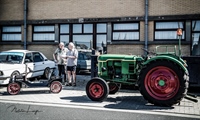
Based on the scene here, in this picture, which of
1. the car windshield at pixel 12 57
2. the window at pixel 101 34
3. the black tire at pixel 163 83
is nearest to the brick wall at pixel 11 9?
the window at pixel 101 34

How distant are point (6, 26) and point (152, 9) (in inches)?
440

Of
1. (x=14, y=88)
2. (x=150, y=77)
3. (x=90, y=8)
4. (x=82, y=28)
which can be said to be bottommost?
(x=14, y=88)

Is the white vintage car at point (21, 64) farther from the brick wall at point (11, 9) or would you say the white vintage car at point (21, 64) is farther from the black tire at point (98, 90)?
the brick wall at point (11, 9)

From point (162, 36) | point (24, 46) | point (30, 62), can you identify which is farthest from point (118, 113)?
point (24, 46)

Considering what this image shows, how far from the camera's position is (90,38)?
16.1 meters

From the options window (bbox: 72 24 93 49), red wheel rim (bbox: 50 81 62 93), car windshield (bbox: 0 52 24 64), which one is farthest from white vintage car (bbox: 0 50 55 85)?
window (bbox: 72 24 93 49)

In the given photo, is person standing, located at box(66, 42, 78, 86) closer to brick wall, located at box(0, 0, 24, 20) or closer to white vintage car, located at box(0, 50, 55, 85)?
white vintage car, located at box(0, 50, 55, 85)

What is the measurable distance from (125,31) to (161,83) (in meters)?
9.08

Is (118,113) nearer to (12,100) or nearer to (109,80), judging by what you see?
(109,80)

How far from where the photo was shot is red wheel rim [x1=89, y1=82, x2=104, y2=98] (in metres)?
6.90

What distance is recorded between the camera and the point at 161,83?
21.2ft

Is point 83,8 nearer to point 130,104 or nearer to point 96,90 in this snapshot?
point 96,90

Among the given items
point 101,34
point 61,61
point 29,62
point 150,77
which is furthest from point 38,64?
point 150,77

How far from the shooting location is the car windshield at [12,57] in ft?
33.3
